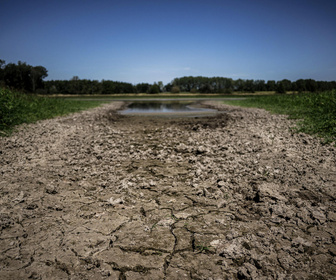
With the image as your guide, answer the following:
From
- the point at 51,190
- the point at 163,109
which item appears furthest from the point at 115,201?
the point at 163,109

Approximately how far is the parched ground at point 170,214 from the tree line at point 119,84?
155 ft

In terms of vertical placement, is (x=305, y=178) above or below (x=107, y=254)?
above

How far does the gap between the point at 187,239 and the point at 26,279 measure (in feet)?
6.00

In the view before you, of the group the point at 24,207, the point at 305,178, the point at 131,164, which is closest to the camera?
the point at 24,207

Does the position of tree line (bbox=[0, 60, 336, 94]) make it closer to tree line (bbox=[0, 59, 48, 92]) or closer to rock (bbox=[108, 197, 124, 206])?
tree line (bbox=[0, 59, 48, 92])

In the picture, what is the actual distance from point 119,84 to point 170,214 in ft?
457

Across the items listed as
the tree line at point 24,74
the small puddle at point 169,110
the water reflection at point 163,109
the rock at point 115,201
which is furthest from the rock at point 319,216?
the tree line at point 24,74

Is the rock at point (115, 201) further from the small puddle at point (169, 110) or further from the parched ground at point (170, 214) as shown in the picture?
the small puddle at point (169, 110)

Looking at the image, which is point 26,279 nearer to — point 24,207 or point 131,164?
point 24,207

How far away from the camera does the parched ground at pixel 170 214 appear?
2.35 metres

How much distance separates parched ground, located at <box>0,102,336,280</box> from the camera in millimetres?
2354

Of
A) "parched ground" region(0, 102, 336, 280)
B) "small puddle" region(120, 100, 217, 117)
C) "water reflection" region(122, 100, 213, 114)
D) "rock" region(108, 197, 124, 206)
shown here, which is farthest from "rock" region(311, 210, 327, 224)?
"water reflection" region(122, 100, 213, 114)

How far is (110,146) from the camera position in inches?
282

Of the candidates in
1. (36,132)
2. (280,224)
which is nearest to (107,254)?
(280,224)
